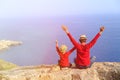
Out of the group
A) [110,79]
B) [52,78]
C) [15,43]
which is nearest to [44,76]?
[52,78]

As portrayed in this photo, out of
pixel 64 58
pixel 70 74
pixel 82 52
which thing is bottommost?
pixel 70 74

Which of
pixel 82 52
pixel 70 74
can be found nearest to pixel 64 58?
pixel 82 52

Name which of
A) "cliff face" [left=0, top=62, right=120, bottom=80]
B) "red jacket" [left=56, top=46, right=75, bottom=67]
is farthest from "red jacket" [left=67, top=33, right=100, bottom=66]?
"red jacket" [left=56, top=46, right=75, bottom=67]

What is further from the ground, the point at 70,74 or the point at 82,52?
the point at 82,52

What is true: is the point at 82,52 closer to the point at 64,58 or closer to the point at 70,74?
the point at 64,58

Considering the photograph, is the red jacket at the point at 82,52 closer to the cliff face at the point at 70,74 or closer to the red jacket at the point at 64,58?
the cliff face at the point at 70,74

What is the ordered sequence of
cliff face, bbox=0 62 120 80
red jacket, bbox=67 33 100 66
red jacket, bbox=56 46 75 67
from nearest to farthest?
cliff face, bbox=0 62 120 80 → red jacket, bbox=67 33 100 66 → red jacket, bbox=56 46 75 67

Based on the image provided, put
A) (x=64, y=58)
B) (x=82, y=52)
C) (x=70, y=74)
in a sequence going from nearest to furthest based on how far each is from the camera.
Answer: (x=70, y=74)
(x=82, y=52)
(x=64, y=58)

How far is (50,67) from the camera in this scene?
11.2 metres

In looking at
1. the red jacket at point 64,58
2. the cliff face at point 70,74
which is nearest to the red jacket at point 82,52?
the cliff face at point 70,74

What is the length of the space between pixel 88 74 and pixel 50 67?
1791mm

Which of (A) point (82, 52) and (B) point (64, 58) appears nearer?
(A) point (82, 52)

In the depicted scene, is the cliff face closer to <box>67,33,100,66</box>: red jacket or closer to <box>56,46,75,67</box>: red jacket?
<box>67,33,100,66</box>: red jacket

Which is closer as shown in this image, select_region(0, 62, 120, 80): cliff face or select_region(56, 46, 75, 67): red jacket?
select_region(0, 62, 120, 80): cliff face
